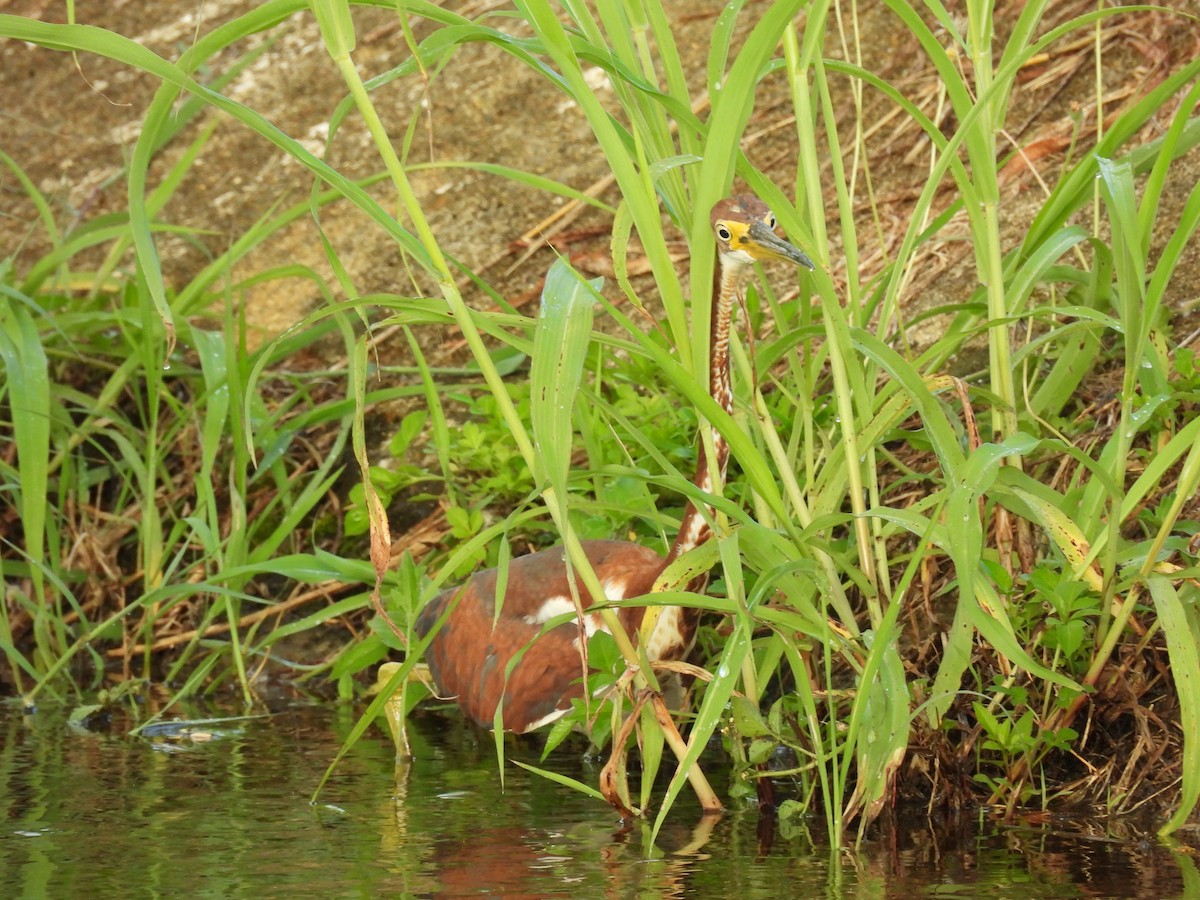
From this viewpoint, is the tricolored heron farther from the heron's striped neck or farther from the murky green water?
the murky green water

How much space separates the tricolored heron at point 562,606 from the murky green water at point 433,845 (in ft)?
0.51

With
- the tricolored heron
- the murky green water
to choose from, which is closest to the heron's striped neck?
the tricolored heron

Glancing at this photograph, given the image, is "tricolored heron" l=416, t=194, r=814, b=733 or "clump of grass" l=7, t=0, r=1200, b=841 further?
"tricolored heron" l=416, t=194, r=814, b=733

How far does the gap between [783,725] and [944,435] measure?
0.63m

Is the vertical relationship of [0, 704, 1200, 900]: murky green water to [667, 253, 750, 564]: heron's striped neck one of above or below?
below

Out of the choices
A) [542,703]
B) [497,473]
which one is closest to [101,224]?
[497,473]

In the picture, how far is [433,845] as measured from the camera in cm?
228

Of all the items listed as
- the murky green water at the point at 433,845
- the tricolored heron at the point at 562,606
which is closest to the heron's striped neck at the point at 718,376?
the tricolored heron at the point at 562,606

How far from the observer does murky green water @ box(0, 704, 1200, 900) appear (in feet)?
6.62

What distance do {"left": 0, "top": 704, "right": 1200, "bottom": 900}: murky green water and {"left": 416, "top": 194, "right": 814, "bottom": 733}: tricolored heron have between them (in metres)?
0.15

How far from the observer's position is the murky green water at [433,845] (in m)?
2.02

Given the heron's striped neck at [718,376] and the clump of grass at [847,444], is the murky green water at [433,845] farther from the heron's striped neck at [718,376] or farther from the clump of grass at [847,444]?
the heron's striped neck at [718,376]

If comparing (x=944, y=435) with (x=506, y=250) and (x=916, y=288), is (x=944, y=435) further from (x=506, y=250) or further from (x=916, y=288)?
(x=506, y=250)

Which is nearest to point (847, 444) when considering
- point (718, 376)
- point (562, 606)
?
point (718, 376)
